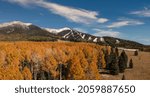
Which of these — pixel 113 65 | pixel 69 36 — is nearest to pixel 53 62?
pixel 113 65

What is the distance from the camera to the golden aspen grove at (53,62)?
Answer: 23.7 metres

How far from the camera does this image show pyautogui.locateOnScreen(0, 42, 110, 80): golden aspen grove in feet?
77.9

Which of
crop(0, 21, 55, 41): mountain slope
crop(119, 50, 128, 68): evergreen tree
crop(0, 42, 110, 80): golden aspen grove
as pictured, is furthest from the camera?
crop(119, 50, 128, 68): evergreen tree

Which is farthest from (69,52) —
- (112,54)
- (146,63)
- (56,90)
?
(56,90)

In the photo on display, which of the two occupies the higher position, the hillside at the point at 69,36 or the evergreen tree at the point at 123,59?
the hillside at the point at 69,36

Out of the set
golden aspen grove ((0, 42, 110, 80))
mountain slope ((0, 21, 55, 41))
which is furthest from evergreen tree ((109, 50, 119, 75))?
mountain slope ((0, 21, 55, 41))

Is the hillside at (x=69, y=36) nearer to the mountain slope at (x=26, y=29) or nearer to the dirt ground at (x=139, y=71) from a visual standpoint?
the mountain slope at (x=26, y=29)

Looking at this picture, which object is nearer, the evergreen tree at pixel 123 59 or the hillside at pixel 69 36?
the hillside at pixel 69 36

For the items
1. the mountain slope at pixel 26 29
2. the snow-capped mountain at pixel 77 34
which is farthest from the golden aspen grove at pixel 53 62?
the mountain slope at pixel 26 29

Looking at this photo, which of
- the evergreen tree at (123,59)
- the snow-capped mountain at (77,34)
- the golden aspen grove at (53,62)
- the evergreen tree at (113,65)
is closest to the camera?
the snow-capped mountain at (77,34)

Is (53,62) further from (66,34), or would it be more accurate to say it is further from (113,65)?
(113,65)

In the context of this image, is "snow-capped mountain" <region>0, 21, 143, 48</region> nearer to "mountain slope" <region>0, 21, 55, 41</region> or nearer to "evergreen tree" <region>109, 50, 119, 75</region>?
"mountain slope" <region>0, 21, 55, 41</region>

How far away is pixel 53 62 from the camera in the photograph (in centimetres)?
2558

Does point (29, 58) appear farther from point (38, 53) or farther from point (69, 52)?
point (69, 52)
